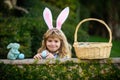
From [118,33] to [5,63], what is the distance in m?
13.6

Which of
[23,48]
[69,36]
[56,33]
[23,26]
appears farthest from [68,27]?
[56,33]

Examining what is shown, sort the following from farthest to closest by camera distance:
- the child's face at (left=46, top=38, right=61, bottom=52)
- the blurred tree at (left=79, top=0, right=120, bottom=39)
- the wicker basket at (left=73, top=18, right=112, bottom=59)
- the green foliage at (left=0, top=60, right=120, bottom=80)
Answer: the blurred tree at (left=79, top=0, right=120, bottom=39), the child's face at (left=46, top=38, right=61, bottom=52), the green foliage at (left=0, top=60, right=120, bottom=80), the wicker basket at (left=73, top=18, right=112, bottom=59)

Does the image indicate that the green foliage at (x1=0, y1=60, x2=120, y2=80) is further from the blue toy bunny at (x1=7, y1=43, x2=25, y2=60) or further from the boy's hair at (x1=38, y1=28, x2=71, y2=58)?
the boy's hair at (x1=38, y1=28, x2=71, y2=58)

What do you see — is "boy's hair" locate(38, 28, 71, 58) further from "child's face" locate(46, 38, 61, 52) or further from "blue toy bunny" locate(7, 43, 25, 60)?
"blue toy bunny" locate(7, 43, 25, 60)

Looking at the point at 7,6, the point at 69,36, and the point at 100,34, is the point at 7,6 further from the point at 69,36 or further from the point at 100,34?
the point at 100,34

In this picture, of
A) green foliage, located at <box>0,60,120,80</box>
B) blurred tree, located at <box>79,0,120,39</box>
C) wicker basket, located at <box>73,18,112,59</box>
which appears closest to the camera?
wicker basket, located at <box>73,18,112,59</box>

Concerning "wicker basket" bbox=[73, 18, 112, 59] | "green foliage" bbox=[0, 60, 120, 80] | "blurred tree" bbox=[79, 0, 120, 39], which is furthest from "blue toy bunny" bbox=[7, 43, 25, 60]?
"blurred tree" bbox=[79, 0, 120, 39]

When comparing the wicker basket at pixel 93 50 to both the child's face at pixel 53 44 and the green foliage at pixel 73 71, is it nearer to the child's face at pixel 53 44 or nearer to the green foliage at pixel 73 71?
the green foliage at pixel 73 71

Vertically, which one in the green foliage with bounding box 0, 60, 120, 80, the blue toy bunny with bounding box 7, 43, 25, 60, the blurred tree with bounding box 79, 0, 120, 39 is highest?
the blurred tree with bounding box 79, 0, 120, 39

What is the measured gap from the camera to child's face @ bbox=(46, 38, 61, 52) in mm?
7621

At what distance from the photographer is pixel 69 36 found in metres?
10.9

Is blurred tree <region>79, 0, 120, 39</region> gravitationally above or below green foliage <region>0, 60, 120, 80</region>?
above

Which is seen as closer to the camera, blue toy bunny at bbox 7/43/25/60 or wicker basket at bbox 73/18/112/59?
wicker basket at bbox 73/18/112/59

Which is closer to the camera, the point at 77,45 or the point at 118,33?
the point at 77,45
